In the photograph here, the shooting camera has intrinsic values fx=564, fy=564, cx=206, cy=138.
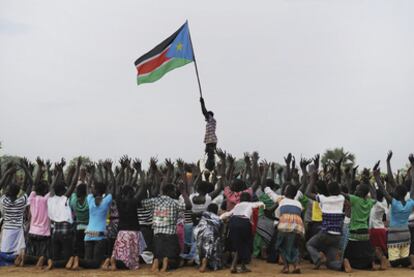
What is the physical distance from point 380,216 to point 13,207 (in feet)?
24.2

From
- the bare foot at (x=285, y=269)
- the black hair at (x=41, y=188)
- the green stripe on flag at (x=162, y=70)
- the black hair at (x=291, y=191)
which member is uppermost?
the green stripe on flag at (x=162, y=70)

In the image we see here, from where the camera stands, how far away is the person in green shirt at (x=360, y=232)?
35.7ft

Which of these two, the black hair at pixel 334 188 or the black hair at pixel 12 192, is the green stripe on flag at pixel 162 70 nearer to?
the black hair at pixel 12 192

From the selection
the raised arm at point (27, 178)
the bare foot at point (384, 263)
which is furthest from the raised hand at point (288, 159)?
the raised arm at point (27, 178)

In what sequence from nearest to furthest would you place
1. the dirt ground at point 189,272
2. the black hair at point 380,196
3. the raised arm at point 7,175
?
the dirt ground at point 189,272
the black hair at point 380,196
the raised arm at point 7,175

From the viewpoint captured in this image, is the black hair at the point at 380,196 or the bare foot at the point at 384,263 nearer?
the black hair at the point at 380,196

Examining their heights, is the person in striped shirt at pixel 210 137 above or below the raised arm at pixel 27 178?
above

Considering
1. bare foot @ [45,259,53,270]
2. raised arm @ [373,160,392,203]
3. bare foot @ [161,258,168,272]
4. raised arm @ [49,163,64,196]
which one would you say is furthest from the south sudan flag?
raised arm @ [373,160,392,203]

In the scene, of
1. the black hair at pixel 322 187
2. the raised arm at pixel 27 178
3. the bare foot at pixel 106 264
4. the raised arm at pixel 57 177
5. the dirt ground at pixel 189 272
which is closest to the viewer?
the dirt ground at pixel 189 272

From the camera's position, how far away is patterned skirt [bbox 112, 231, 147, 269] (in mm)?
10906

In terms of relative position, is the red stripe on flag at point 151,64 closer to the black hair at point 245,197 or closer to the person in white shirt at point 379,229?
the black hair at point 245,197

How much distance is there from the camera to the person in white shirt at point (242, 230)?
34.4 ft

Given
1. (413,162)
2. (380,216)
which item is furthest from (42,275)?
(413,162)

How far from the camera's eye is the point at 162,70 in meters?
16.5
